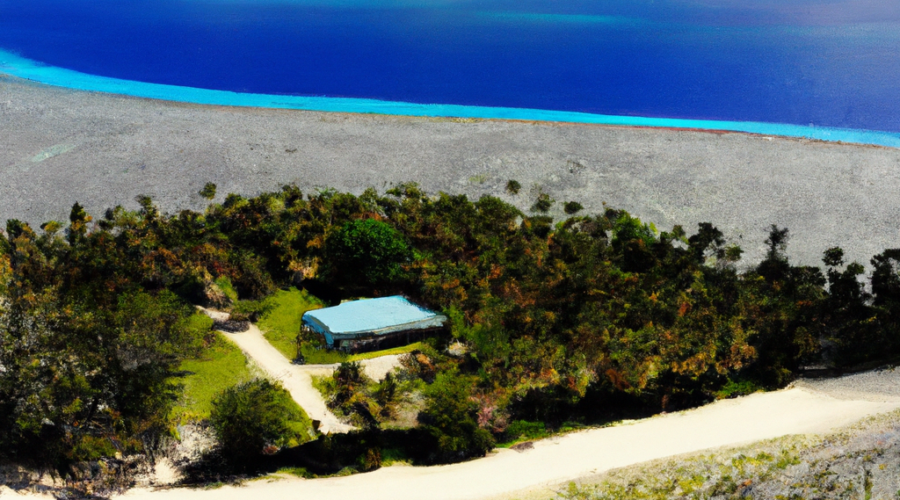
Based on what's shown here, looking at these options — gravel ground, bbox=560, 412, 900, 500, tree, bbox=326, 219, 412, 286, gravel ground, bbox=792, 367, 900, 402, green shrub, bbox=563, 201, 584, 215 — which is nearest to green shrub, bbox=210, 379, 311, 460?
gravel ground, bbox=560, 412, 900, 500

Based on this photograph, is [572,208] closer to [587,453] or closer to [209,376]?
[587,453]

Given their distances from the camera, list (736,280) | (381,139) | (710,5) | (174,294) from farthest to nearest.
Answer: (710,5)
(381,139)
(736,280)
(174,294)

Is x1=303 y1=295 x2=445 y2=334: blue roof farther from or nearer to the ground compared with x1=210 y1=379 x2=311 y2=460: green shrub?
farther from the ground

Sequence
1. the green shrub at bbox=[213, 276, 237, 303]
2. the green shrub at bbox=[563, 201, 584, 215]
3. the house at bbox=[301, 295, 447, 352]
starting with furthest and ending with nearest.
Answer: the green shrub at bbox=[563, 201, 584, 215] → the green shrub at bbox=[213, 276, 237, 303] → the house at bbox=[301, 295, 447, 352]

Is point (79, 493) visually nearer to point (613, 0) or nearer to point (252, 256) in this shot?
point (252, 256)

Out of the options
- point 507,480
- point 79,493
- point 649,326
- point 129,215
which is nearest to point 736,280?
point 649,326

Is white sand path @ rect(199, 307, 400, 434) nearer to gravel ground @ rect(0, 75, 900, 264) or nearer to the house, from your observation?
the house
